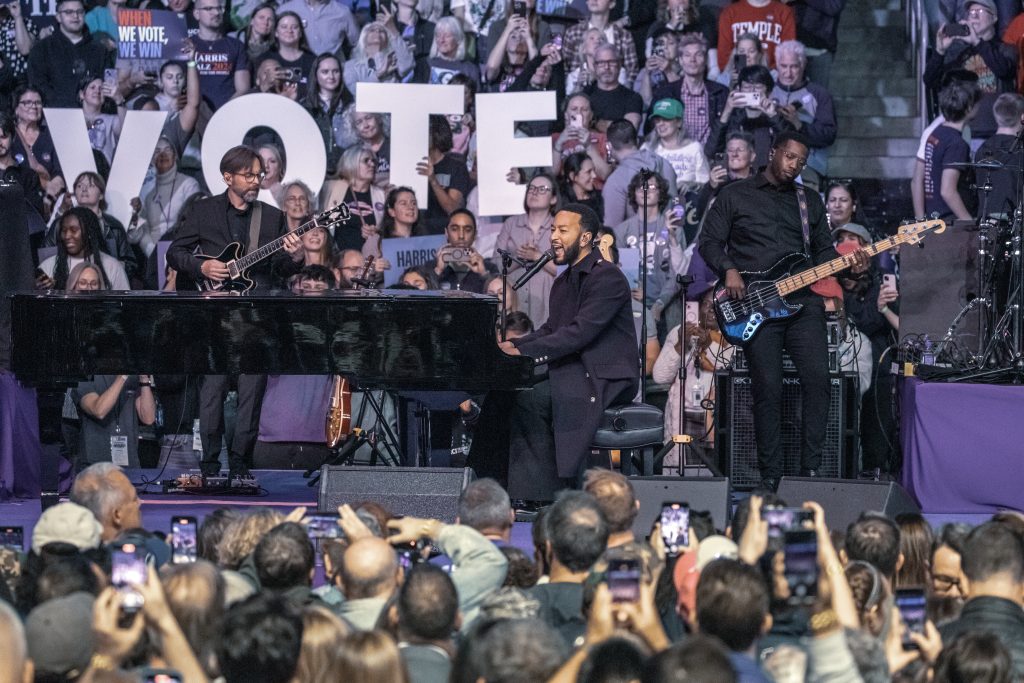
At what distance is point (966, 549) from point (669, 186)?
8.04 m

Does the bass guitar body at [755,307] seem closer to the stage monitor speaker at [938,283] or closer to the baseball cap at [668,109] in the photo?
the stage monitor speaker at [938,283]

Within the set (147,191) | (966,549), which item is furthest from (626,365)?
(147,191)

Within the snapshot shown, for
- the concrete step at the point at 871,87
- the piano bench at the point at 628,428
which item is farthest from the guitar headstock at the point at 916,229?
the concrete step at the point at 871,87

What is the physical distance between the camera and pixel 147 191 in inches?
567

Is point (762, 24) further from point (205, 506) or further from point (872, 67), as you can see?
point (205, 506)

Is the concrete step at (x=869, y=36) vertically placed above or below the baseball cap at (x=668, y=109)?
above

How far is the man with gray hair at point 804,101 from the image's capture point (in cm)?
1346

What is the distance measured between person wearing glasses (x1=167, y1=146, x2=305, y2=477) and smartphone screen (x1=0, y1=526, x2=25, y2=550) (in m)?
4.13

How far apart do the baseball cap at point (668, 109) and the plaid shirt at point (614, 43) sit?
0.78 m

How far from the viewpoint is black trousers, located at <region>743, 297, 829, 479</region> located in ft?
31.9

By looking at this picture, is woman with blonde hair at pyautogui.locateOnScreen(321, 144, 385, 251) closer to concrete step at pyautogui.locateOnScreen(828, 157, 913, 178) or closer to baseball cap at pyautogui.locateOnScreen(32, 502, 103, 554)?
concrete step at pyautogui.locateOnScreen(828, 157, 913, 178)

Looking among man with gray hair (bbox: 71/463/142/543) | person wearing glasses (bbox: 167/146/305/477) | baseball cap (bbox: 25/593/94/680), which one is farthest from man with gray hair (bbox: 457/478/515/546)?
person wearing glasses (bbox: 167/146/305/477)

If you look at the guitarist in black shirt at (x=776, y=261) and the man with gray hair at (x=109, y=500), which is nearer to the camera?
the man with gray hair at (x=109, y=500)

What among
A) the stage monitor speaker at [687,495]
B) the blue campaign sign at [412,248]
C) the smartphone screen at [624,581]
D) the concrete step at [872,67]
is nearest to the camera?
the smartphone screen at [624,581]
